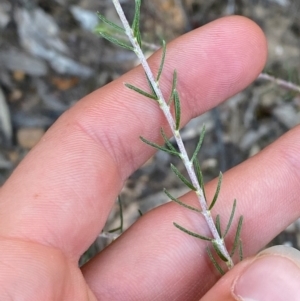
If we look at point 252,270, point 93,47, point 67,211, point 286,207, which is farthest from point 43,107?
point 252,270

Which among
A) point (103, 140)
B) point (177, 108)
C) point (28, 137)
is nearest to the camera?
point (177, 108)

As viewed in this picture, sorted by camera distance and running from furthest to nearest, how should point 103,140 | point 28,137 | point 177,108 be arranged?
point 28,137 → point 103,140 → point 177,108

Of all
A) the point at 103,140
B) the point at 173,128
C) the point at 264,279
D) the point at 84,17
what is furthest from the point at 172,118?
the point at 84,17

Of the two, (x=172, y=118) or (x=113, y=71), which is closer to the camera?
(x=172, y=118)

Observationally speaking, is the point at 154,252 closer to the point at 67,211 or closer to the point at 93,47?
the point at 67,211

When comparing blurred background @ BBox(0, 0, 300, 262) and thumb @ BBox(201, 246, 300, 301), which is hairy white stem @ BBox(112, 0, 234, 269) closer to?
thumb @ BBox(201, 246, 300, 301)

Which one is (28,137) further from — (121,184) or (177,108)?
(177,108)

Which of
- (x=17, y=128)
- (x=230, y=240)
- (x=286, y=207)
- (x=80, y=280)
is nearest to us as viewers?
(x=80, y=280)

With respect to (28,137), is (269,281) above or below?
A: above
